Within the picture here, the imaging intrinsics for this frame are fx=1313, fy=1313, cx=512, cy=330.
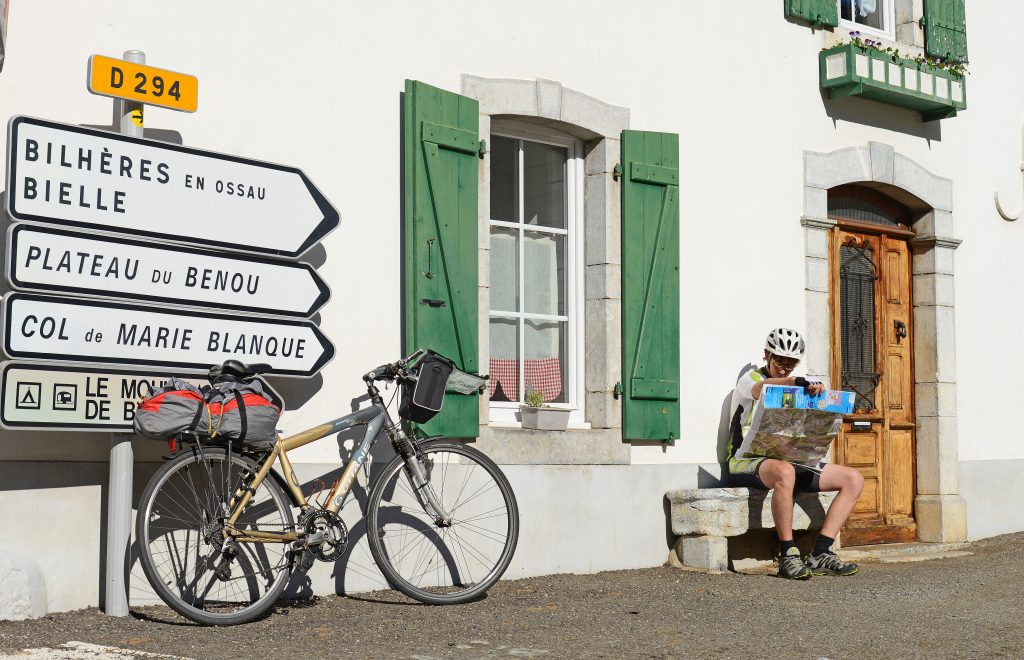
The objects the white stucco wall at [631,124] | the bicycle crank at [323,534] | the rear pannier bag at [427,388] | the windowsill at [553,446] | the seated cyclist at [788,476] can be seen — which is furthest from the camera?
the seated cyclist at [788,476]

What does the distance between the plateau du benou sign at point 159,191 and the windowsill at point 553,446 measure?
4.66 feet

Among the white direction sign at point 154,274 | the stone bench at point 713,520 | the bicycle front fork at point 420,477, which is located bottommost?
the stone bench at point 713,520

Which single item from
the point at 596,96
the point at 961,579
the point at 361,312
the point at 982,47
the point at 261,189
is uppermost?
the point at 982,47

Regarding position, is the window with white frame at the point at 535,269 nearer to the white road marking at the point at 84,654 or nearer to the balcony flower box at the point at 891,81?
the balcony flower box at the point at 891,81

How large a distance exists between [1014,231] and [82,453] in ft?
22.2

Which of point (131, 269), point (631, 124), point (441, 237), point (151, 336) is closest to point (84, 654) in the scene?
point (151, 336)

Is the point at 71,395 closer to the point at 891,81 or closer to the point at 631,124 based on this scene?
the point at 631,124

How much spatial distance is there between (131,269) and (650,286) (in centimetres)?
299

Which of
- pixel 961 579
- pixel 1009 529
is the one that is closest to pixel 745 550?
pixel 961 579

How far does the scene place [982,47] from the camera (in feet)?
30.3

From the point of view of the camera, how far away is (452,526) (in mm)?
6184

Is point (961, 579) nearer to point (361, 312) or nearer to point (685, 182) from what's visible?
point (685, 182)

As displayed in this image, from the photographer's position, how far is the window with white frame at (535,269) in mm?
6930

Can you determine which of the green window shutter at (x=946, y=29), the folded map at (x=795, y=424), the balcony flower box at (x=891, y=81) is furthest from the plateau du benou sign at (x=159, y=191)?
the green window shutter at (x=946, y=29)
